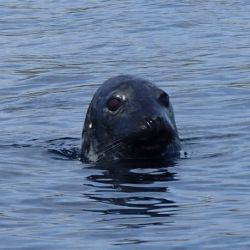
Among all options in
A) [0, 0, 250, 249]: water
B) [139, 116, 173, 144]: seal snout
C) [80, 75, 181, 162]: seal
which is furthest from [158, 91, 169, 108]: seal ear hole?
[0, 0, 250, 249]: water

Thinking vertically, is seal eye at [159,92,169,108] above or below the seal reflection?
above

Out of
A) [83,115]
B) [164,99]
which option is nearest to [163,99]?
[164,99]

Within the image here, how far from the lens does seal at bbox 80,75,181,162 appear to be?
495 inches

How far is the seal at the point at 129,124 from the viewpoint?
495 inches

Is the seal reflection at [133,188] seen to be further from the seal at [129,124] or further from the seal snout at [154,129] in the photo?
the seal snout at [154,129]

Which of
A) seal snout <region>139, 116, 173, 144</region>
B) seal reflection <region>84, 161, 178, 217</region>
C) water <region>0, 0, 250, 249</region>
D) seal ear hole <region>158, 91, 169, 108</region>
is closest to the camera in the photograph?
water <region>0, 0, 250, 249</region>

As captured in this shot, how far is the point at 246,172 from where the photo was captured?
1214 centimetres

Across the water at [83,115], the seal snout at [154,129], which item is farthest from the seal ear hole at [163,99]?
the water at [83,115]

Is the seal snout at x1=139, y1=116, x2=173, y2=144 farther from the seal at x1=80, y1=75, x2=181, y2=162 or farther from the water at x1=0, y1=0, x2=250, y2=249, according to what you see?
the water at x1=0, y1=0, x2=250, y2=249

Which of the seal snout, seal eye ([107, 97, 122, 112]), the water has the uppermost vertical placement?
seal eye ([107, 97, 122, 112])

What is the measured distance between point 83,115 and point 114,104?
2.80 metres

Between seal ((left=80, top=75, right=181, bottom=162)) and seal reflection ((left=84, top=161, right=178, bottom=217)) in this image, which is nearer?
seal reflection ((left=84, top=161, right=178, bottom=217))

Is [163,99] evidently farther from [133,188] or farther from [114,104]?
[133,188]

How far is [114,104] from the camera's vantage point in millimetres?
12992
